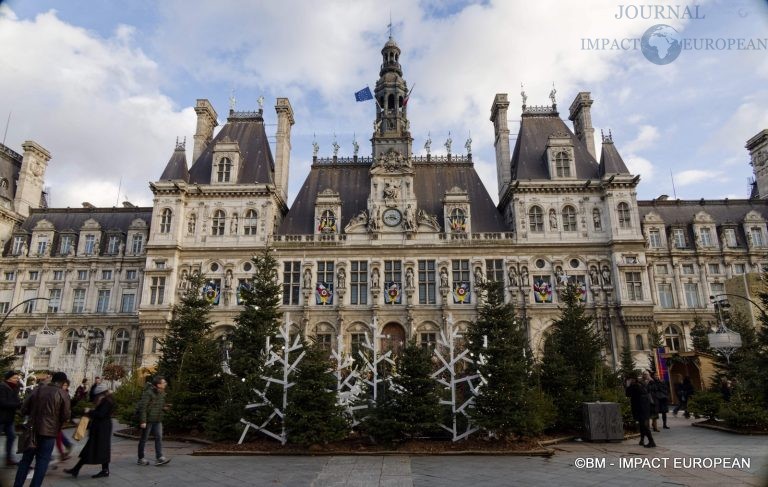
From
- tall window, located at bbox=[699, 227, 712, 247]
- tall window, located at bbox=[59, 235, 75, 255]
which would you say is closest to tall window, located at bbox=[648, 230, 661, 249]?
tall window, located at bbox=[699, 227, 712, 247]

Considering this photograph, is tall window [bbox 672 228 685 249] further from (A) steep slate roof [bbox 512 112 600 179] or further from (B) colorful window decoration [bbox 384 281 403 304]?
(B) colorful window decoration [bbox 384 281 403 304]

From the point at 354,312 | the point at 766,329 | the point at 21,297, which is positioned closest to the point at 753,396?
the point at 766,329

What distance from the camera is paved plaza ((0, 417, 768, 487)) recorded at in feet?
35.0

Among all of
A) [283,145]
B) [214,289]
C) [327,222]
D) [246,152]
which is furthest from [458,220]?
[246,152]

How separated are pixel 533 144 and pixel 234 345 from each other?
34.8 meters

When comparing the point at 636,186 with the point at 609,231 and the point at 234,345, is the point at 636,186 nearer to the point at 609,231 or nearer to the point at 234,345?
the point at 609,231

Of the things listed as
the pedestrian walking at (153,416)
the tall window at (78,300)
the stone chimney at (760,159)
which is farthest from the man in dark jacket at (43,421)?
the stone chimney at (760,159)

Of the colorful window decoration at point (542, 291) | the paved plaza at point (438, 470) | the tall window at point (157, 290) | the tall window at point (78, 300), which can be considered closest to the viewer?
the paved plaza at point (438, 470)

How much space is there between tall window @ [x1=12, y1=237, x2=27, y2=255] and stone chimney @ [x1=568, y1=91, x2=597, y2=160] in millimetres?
54549

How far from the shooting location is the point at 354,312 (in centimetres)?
3906

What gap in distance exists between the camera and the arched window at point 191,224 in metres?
42.2

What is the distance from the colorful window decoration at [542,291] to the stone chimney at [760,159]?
94.5ft

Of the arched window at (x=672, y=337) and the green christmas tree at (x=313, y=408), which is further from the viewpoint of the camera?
the arched window at (x=672, y=337)

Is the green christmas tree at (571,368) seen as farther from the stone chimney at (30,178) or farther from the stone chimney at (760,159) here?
the stone chimney at (30,178)
